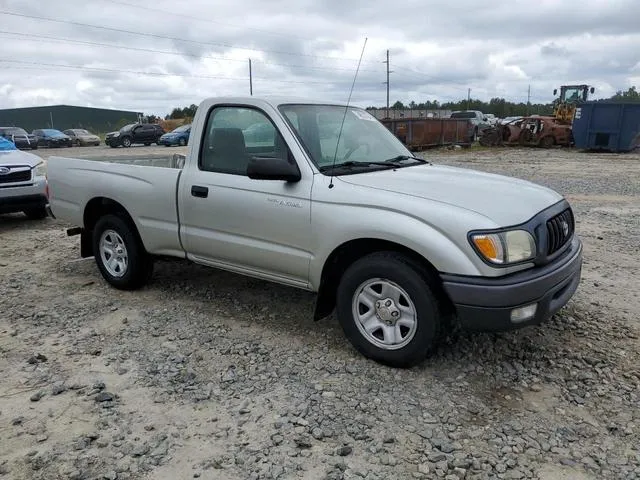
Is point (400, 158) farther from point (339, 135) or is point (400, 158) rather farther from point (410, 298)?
point (410, 298)

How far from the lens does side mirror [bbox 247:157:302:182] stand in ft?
12.6

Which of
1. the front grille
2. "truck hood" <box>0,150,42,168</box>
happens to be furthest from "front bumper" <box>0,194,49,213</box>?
the front grille

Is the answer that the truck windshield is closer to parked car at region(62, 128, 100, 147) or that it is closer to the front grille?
the front grille

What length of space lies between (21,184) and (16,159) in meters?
0.47

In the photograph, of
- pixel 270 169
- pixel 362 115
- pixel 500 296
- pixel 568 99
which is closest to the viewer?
pixel 500 296

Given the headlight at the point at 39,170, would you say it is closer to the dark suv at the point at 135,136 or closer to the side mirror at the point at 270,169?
the side mirror at the point at 270,169

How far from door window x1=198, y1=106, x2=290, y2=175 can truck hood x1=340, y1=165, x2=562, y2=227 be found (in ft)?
2.52

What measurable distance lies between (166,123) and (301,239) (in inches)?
1818

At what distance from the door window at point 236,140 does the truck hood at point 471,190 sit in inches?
30.2

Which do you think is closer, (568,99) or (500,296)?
(500,296)

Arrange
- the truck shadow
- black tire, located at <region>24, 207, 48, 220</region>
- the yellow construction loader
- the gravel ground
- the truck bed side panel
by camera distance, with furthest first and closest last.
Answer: the yellow construction loader
black tire, located at <region>24, 207, 48, 220</region>
the truck shadow
the truck bed side panel
the gravel ground

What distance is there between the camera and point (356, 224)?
369 cm

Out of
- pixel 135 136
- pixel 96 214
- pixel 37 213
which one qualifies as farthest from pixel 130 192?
pixel 135 136

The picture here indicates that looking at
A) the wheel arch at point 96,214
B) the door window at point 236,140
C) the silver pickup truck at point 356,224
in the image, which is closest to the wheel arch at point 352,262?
the silver pickup truck at point 356,224
